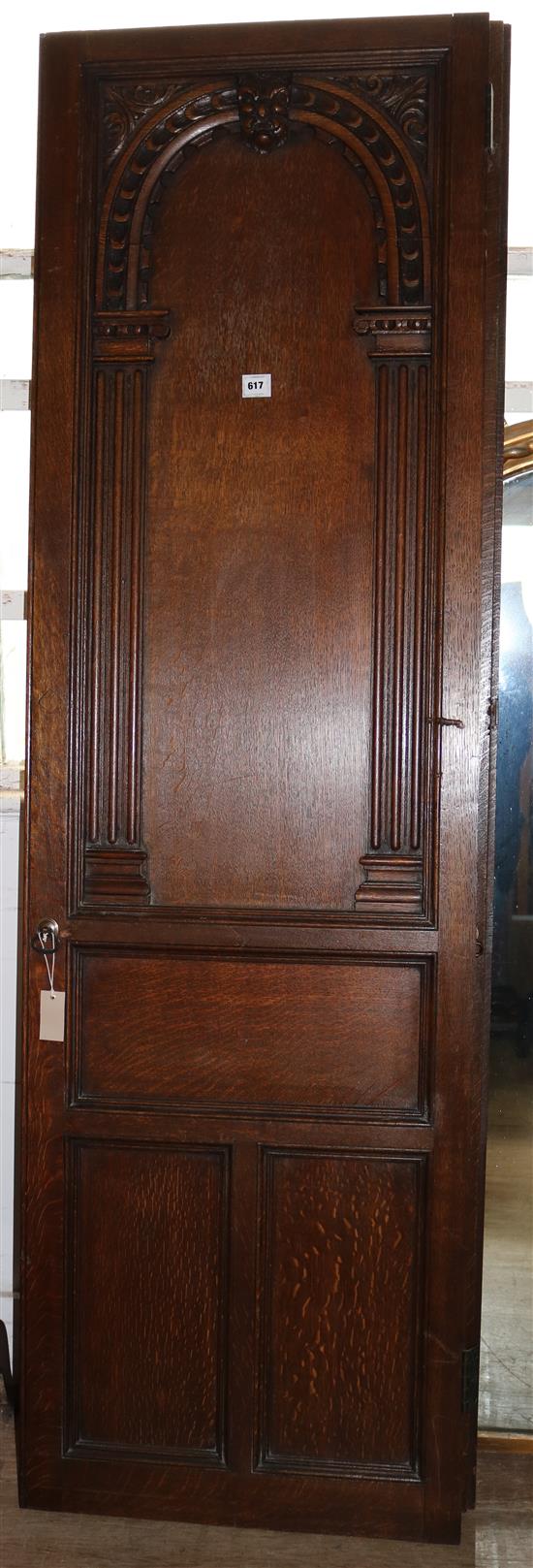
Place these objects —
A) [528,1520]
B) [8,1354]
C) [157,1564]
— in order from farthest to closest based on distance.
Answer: [8,1354]
[528,1520]
[157,1564]

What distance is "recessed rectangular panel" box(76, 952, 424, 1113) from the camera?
221cm

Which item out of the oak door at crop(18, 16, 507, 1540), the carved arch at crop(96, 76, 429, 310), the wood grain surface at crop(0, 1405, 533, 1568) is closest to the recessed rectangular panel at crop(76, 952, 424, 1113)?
the oak door at crop(18, 16, 507, 1540)

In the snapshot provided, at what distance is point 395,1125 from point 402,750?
0.66 m

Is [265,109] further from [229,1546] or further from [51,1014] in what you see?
[229,1546]

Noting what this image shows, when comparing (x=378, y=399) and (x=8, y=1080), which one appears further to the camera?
(x=8, y=1080)

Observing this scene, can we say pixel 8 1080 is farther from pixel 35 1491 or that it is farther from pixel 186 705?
pixel 186 705

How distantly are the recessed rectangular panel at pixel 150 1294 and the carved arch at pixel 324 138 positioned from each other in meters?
1.56

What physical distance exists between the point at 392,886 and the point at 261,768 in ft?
1.02

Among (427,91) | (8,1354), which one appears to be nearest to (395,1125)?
(8,1354)

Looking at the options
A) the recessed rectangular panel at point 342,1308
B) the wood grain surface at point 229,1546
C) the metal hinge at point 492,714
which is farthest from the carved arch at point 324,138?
the wood grain surface at point 229,1546

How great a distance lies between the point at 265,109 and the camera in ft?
7.24

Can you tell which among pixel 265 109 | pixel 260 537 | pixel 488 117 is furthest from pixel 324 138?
pixel 260 537

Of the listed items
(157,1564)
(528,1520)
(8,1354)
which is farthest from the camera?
(8,1354)

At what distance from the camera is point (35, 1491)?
2.30 m
